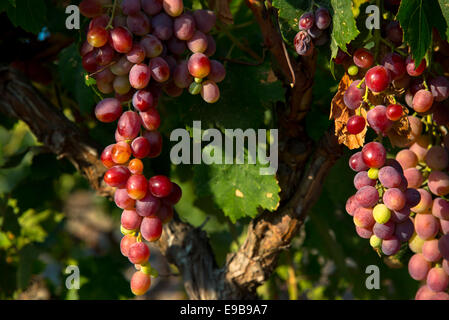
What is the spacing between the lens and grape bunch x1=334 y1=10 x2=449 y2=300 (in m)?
0.73

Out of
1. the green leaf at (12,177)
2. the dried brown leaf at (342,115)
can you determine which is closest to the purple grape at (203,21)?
the dried brown leaf at (342,115)

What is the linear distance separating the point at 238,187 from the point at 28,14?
0.46m

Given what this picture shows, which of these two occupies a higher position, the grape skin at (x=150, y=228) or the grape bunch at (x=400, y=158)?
the grape bunch at (x=400, y=158)

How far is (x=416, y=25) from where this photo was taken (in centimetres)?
71

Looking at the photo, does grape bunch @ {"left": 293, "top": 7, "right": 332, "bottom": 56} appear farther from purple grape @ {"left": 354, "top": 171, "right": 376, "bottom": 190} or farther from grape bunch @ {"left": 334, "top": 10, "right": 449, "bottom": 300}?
purple grape @ {"left": 354, "top": 171, "right": 376, "bottom": 190}

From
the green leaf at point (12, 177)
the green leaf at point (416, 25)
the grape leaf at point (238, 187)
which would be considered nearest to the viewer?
the green leaf at point (416, 25)

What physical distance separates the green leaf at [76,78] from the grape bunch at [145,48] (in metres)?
0.28

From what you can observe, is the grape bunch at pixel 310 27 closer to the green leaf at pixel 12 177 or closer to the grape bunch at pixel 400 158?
the grape bunch at pixel 400 158

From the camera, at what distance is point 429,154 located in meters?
0.85

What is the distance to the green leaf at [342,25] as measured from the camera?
71cm

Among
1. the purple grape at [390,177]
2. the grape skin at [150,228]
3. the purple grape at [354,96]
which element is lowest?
the grape skin at [150,228]

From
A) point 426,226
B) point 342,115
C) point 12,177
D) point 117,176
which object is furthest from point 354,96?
point 12,177

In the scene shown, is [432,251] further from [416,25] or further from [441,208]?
[416,25]
